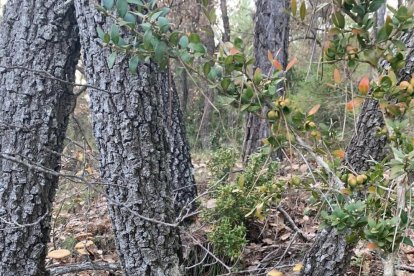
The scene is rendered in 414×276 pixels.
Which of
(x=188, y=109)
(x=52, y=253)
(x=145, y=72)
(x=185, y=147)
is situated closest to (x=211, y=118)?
(x=188, y=109)

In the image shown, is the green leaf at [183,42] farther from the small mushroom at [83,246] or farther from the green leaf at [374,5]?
the small mushroom at [83,246]

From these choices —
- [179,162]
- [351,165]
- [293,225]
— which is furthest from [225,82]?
[179,162]

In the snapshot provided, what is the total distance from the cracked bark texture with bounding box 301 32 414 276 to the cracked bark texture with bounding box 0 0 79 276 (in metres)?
1.37

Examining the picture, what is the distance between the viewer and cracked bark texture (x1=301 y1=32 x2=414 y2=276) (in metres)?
2.16

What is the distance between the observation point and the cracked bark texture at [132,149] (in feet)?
7.63

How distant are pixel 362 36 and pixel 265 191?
0.71 m

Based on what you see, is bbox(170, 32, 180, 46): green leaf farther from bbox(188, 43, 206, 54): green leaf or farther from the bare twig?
the bare twig

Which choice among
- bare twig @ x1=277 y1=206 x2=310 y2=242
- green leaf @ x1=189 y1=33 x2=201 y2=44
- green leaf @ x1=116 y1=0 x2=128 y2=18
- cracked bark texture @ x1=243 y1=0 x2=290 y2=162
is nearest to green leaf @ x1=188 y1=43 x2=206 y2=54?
green leaf @ x1=189 y1=33 x2=201 y2=44

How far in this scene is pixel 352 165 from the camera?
223cm

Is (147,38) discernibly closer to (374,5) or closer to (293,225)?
(374,5)

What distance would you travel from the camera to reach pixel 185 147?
3828mm

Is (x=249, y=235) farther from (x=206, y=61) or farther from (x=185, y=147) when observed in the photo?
(x=206, y=61)

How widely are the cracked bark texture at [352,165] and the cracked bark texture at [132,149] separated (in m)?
0.72

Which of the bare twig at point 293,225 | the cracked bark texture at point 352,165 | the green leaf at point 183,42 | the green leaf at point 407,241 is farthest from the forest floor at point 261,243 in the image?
the green leaf at point 183,42
